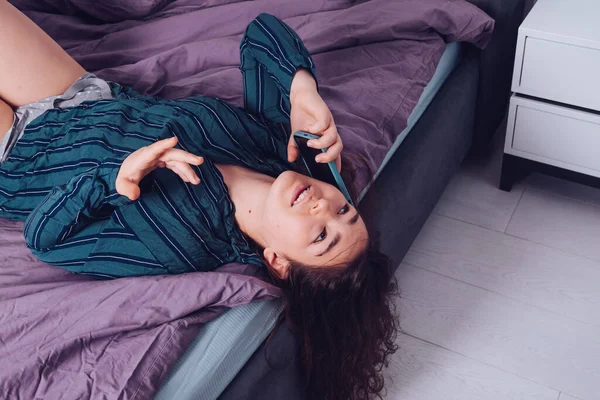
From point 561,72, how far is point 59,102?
1148 mm

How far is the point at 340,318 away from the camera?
3.98 ft

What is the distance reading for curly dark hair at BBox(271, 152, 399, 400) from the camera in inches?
45.6

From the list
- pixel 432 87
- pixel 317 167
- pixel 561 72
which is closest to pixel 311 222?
pixel 317 167

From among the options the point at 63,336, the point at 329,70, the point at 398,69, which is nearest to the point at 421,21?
the point at 398,69

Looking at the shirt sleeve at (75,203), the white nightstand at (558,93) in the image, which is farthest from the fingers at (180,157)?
the white nightstand at (558,93)

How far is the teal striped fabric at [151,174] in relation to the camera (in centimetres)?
112

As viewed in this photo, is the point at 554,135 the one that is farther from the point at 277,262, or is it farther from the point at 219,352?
the point at 219,352

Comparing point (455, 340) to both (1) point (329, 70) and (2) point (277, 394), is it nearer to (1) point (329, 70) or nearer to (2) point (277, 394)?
(2) point (277, 394)

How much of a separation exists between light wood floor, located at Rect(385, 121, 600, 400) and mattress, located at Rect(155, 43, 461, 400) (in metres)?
0.47

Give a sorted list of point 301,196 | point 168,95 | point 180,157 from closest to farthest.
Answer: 1. point 180,157
2. point 301,196
3. point 168,95

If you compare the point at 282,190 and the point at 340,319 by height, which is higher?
the point at 282,190

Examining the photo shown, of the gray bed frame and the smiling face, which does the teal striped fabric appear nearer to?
the smiling face

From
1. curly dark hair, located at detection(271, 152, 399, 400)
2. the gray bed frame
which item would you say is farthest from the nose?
the gray bed frame

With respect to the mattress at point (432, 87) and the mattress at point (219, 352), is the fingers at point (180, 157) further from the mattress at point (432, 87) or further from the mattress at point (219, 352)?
the mattress at point (432, 87)
